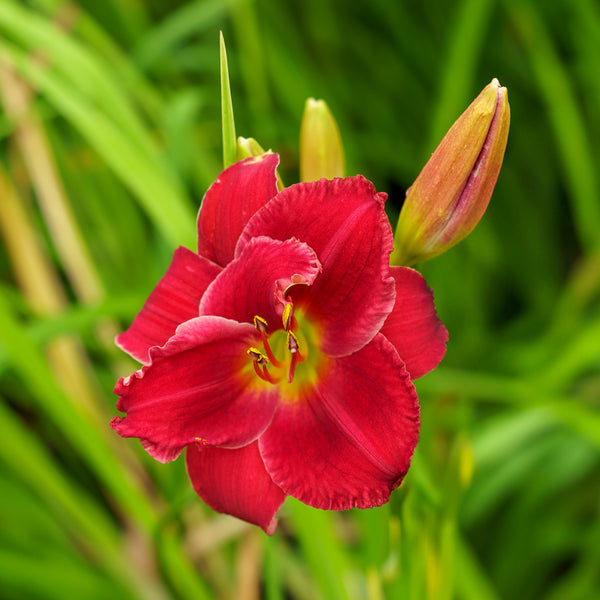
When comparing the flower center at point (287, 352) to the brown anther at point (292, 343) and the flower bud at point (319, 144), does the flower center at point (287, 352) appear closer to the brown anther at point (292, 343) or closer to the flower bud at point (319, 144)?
the brown anther at point (292, 343)

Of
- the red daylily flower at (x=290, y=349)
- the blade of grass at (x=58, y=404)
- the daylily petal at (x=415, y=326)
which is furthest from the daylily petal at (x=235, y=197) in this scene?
the blade of grass at (x=58, y=404)

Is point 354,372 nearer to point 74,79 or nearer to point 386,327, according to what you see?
point 386,327

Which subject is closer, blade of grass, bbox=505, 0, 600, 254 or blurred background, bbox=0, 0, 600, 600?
blurred background, bbox=0, 0, 600, 600

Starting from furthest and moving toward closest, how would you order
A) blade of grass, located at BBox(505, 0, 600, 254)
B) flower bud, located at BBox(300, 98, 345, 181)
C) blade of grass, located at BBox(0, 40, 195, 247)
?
blade of grass, located at BBox(505, 0, 600, 254) → blade of grass, located at BBox(0, 40, 195, 247) → flower bud, located at BBox(300, 98, 345, 181)

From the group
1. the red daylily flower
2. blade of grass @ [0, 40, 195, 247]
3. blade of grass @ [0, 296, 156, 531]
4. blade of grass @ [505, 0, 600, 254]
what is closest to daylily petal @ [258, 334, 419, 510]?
the red daylily flower

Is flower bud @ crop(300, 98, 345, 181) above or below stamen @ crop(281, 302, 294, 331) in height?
above

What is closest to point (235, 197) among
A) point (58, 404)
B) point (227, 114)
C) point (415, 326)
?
point (227, 114)

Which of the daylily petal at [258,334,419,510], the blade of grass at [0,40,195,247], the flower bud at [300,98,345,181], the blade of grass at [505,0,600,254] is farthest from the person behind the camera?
the blade of grass at [505,0,600,254]

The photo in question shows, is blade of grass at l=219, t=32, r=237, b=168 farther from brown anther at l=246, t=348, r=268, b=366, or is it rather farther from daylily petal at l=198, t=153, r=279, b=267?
brown anther at l=246, t=348, r=268, b=366
